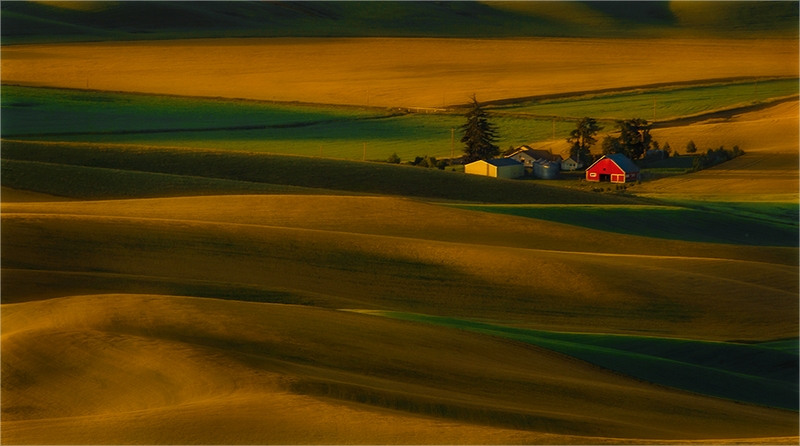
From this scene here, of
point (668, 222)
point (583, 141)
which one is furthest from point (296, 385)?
point (583, 141)

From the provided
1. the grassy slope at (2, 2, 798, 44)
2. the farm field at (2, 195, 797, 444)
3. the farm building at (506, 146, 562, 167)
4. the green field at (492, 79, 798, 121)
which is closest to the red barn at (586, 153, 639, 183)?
the farm building at (506, 146, 562, 167)

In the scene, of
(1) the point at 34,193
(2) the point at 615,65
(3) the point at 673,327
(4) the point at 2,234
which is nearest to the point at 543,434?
(3) the point at 673,327

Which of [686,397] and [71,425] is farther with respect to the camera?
[686,397]

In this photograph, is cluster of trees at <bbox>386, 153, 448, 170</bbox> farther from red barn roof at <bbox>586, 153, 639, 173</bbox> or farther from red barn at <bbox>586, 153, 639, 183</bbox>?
red barn roof at <bbox>586, 153, 639, 173</bbox>

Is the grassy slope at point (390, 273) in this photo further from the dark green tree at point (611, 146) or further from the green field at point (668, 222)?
the dark green tree at point (611, 146)

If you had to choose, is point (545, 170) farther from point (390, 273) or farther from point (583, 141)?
point (390, 273)

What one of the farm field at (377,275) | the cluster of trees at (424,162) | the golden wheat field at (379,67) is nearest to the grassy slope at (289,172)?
the farm field at (377,275)

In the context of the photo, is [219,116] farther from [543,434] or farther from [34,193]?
[543,434]
